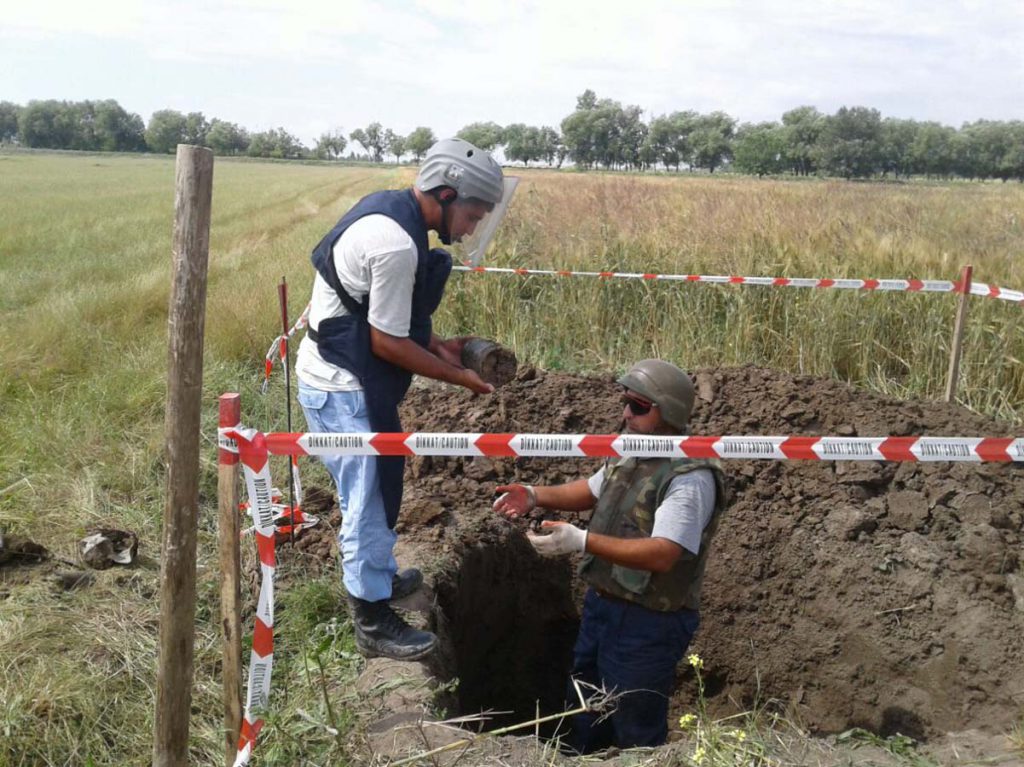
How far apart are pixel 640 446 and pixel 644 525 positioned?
68 cm

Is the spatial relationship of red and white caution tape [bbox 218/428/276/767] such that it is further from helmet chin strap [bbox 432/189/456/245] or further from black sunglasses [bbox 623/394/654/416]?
black sunglasses [bbox 623/394/654/416]

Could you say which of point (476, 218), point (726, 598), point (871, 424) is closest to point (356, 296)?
point (476, 218)

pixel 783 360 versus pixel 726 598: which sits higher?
pixel 783 360

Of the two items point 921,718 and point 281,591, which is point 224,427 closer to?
point 281,591

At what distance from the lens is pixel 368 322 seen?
Result: 2971 millimetres

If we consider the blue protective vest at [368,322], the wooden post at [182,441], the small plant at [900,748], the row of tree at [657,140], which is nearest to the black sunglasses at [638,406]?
the blue protective vest at [368,322]

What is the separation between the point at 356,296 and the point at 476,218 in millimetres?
550

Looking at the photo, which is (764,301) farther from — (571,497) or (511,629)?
(571,497)

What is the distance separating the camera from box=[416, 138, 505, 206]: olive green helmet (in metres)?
2.95

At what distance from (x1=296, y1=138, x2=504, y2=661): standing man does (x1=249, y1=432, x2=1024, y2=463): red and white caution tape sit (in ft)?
1.38

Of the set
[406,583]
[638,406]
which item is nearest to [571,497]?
[638,406]

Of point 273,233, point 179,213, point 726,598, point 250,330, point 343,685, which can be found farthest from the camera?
point 273,233

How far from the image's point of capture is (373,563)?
3.19 meters

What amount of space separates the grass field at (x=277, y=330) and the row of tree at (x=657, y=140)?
57053 mm
